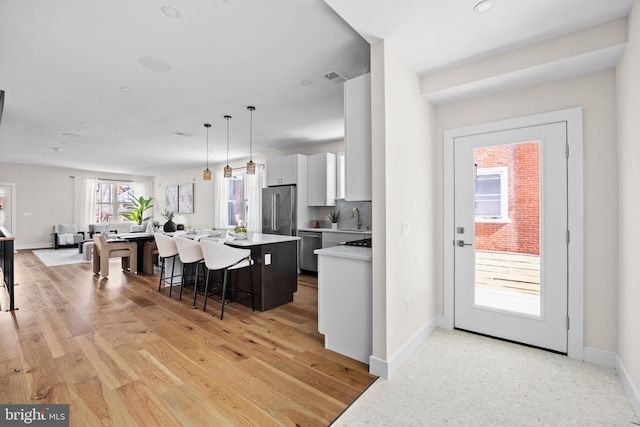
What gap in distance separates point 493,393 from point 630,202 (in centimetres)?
154

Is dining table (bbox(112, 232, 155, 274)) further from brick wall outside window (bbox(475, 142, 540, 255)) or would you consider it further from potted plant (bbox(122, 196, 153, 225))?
brick wall outside window (bbox(475, 142, 540, 255))

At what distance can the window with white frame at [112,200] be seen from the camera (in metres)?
10.4

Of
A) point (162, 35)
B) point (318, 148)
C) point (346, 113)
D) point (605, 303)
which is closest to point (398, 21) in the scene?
point (346, 113)

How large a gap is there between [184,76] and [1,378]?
2.90m

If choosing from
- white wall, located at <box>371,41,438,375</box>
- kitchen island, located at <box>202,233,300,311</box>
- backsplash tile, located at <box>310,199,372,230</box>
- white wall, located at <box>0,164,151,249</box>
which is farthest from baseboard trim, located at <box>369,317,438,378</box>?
white wall, located at <box>0,164,151,249</box>

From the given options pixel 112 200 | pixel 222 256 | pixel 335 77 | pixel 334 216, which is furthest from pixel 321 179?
pixel 112 200

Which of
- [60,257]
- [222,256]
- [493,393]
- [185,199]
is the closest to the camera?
[493,393]

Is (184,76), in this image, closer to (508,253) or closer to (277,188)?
(277,188)

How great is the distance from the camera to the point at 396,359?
2.28 m

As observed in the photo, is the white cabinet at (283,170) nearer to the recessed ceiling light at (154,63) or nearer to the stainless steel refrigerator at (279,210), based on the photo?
the stainless steel refrigerator at (279,210)

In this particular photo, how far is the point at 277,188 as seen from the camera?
6.11 m

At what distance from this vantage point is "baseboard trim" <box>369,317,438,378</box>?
2.17 metres

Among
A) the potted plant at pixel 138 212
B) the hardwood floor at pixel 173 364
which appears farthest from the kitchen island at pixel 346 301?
the potted plant at pixel 138 212

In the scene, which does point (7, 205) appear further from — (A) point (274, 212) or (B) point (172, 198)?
(A) point (274, 212)
